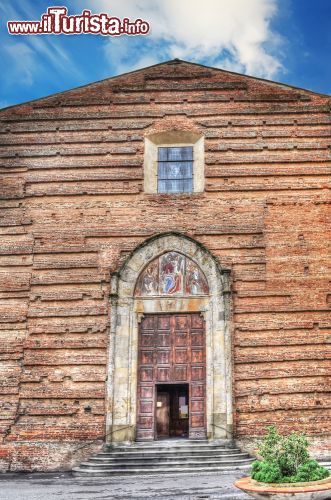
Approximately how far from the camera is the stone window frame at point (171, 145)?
16.4 m

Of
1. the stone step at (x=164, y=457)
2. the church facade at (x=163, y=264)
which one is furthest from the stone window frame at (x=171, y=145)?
the stone step at (x=164, y=457)

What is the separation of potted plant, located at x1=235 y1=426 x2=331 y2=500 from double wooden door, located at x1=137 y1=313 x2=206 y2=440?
6.32 m

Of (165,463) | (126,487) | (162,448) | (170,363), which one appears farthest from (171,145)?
(126,487)

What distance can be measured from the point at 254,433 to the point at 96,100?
36.1 feet

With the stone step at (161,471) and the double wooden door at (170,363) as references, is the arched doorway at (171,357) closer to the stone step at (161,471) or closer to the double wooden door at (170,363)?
the double wooden door at (170,363)

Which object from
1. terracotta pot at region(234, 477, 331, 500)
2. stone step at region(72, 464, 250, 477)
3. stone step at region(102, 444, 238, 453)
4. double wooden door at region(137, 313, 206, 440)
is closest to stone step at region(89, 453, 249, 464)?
stone step at region(102, 444, 238, 453)

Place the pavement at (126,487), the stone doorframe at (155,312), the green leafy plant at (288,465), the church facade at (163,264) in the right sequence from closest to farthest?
1. the green leafy plant at (288,465)
2. the pavement at (126,487)
3. the stone doorframe at (155,312)
4. the church facade at (163,264)

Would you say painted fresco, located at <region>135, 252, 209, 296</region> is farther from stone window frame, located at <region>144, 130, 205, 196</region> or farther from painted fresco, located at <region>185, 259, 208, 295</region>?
stone window frame, located at <region>144, 130, 205, 196</region>

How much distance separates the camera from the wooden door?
14.9 meters

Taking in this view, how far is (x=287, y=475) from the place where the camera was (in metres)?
7.72

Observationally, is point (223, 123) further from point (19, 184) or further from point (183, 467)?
point (183, 467)

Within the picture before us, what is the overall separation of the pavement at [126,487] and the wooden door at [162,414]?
9.65ft

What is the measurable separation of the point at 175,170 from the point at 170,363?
19.3 feet

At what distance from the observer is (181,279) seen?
50.4 feet
